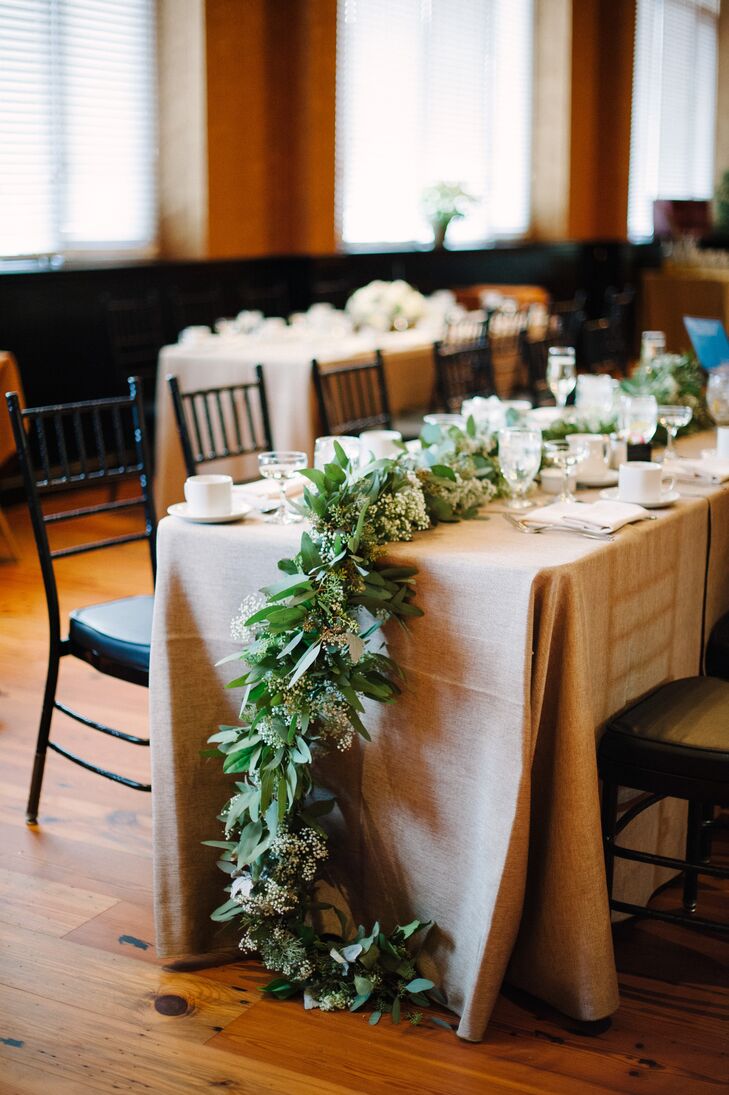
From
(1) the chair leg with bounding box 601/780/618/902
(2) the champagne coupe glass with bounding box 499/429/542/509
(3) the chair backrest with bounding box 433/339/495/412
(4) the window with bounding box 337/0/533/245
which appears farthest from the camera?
(4) the window with bounding box 337/0/533/245

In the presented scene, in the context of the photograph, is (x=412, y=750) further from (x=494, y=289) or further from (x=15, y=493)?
(x=494, y=289)

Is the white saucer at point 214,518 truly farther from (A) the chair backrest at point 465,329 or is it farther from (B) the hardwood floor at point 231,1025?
(A) the chair backrest at point 465,329

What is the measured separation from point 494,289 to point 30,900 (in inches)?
282

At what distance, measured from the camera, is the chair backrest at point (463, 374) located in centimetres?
455

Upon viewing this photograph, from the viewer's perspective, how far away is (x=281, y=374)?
5.02m

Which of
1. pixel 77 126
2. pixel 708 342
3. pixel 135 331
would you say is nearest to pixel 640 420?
pixel 708 342

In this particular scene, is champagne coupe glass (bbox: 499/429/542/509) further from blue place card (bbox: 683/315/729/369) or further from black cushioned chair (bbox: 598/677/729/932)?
blue place card (bbox: 683/315/729/369)

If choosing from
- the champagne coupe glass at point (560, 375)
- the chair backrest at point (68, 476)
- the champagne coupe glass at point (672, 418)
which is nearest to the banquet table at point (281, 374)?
the champagne coupe glass at point (560, 375)

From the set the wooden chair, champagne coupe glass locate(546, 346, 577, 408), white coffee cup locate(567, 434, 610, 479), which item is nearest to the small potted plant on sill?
champagne coupe glass locate(546, 346, 577, 408)

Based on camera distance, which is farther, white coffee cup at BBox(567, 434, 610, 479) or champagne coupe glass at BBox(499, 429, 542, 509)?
white coffee cup at BBox(567, 434, 610, 479)

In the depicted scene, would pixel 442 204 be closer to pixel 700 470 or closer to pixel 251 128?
pixel 251 128

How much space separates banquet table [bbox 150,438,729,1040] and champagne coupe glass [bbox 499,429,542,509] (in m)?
0.08

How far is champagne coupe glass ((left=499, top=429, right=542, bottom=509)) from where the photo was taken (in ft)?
8.01

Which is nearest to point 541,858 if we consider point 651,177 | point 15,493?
point 15,493
